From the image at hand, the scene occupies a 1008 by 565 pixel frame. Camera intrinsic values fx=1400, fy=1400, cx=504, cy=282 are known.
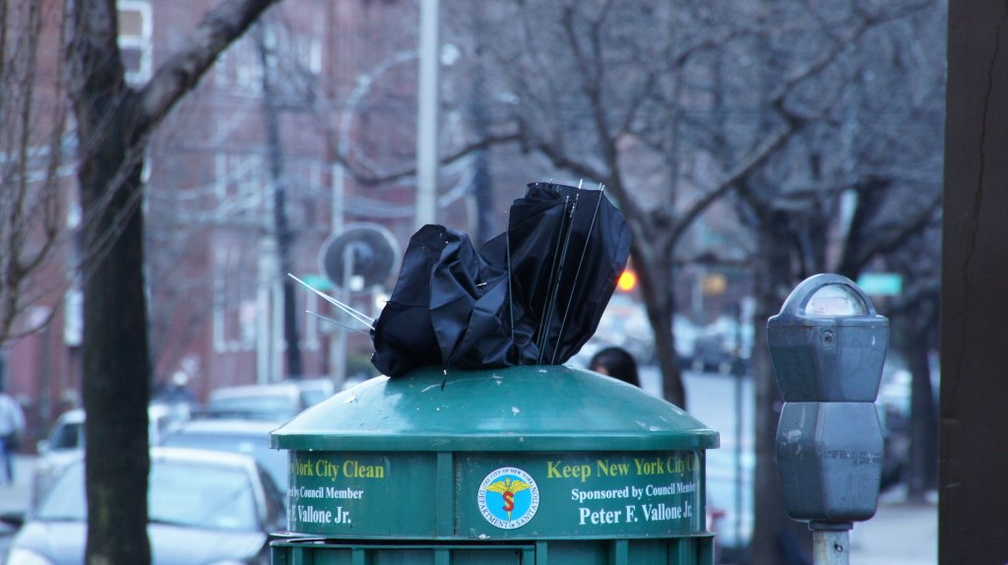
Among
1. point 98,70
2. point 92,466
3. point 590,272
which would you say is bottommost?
point 92,466

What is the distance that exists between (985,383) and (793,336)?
134 centimetres

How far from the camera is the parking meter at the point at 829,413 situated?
3496 mm

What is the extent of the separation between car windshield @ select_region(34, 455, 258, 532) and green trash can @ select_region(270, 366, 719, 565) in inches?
235

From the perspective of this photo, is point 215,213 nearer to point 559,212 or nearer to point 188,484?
point 188,484

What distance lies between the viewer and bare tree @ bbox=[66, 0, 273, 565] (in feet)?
21.9

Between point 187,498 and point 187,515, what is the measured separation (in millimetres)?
218

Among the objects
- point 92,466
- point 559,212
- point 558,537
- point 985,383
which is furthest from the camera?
point 92,466

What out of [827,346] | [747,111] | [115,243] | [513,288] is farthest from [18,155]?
[747,111]

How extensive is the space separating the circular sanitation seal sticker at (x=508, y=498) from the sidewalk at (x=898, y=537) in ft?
38.7

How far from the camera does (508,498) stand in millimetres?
3377

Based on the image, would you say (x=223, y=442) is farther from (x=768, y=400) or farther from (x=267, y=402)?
(x=267, y=402)

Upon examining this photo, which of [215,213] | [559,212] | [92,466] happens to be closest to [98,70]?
[92,466]

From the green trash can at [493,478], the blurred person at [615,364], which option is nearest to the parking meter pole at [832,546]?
the green trash can at [493,478]

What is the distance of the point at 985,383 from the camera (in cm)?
458
